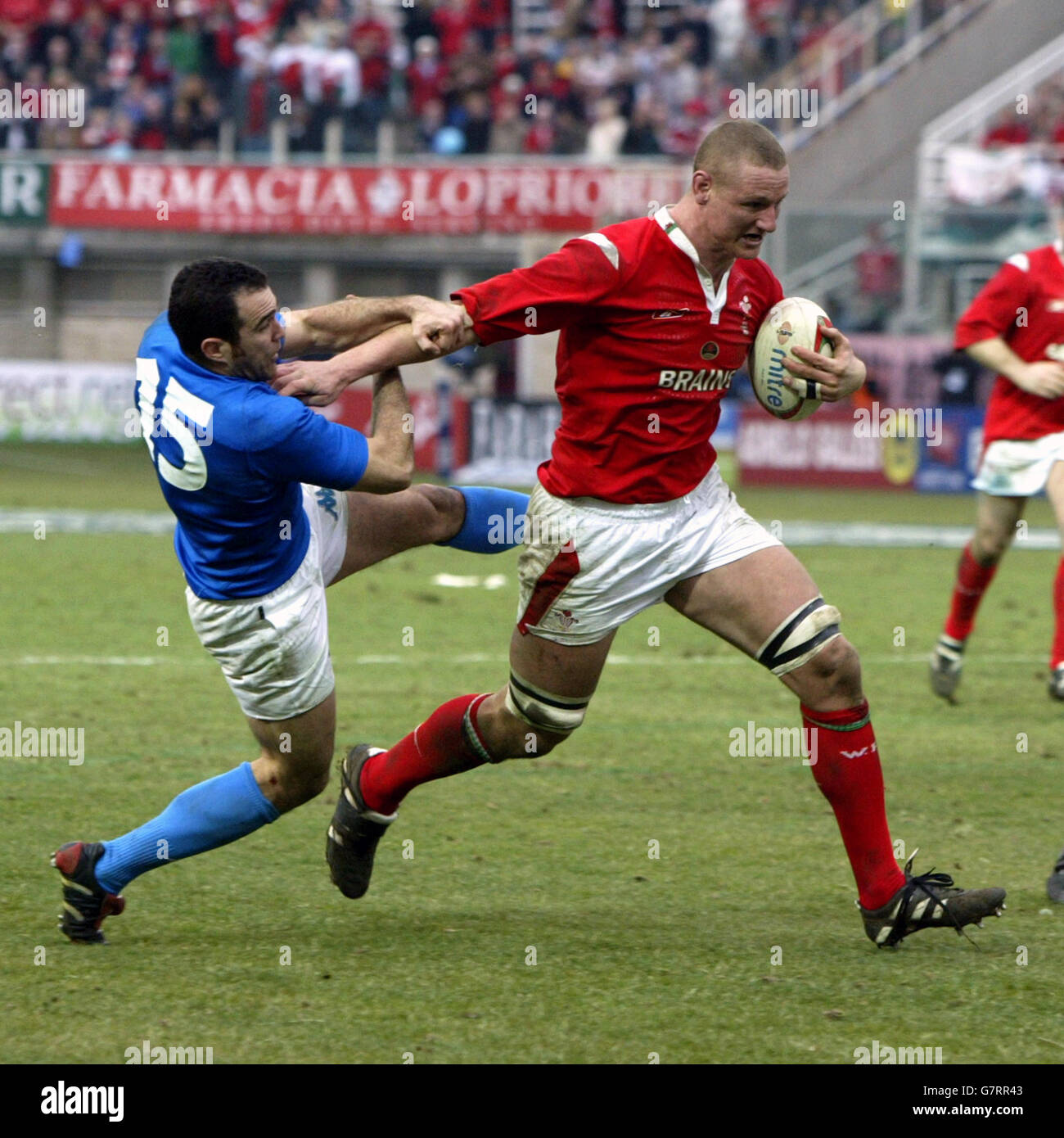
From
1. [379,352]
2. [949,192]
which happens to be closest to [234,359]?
[379,352]

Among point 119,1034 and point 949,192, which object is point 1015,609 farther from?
point 949,192

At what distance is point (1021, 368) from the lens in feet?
26.8

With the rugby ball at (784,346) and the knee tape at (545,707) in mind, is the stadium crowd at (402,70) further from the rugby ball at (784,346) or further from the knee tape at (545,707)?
the knee tape at (545,707)

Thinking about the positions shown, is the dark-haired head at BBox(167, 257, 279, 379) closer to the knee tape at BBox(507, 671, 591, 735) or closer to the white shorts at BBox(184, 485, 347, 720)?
the white shorts at BBox(184, 485, 347, 720)

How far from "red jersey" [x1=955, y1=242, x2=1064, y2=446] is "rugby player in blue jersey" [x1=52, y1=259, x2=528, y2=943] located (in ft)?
14.3

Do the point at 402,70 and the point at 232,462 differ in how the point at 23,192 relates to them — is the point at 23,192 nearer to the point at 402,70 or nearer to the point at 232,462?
the point at 402,70

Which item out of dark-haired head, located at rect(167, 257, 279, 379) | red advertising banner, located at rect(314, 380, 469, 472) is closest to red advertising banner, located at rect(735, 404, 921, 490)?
red advertising banner, located at rect(314, 380, 469, 472)

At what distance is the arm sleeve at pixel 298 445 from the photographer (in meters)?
4.43

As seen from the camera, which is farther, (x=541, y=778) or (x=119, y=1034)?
(x=541, y=778)

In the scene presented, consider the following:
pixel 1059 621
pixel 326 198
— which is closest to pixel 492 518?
pixel 1059 621

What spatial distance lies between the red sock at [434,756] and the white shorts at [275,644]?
16.2 inches

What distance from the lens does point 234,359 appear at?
456cm

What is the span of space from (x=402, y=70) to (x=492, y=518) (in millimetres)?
23712

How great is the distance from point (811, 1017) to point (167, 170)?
83.0 feet
